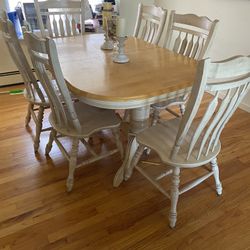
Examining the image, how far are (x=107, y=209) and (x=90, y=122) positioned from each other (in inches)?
21.8

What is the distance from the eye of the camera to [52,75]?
132 cm

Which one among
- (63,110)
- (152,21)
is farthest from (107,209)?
(152,21)

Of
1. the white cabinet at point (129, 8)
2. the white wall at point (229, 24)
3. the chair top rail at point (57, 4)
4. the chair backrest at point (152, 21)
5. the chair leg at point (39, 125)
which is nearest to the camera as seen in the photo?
the chair leg at point (39, 125)

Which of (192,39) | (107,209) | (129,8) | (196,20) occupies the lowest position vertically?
(107,209)

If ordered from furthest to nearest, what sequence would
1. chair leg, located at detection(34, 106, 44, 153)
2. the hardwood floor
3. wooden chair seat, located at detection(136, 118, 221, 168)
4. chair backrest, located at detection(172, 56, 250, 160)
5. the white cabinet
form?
1. the white cabinet
2. chair leg, located at detection(34, 106, 44, 153)
3. the hardwood floor
4. wooden chair seat, located at detection(136, 118, 221, 168)
5. chair backrest, located at detection(172, 56, 250, 160)

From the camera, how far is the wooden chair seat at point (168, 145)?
4.28 ft

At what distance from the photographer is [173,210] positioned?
4.73ft

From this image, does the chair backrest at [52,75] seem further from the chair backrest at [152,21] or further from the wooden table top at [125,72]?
the chair backrest at [152,21]

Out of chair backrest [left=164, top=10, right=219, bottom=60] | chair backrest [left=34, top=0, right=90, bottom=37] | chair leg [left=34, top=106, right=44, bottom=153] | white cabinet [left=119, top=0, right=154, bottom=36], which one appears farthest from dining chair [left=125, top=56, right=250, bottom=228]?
white cabinet [left=119, top=0, right=154, bottom=36]

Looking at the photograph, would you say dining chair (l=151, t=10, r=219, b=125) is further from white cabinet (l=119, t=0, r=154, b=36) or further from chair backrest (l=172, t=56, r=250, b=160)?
white cabinet (l=119, t=0, r=154, b=36)

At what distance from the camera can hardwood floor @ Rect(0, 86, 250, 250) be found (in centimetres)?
141

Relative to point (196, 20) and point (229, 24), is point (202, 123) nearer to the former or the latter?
point (196, 20)

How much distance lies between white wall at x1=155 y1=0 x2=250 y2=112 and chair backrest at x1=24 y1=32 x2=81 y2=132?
6.38ft

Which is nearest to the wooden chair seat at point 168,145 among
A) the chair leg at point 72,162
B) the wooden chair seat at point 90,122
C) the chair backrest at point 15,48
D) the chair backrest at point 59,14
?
the wooden chair seat at point 90,122
